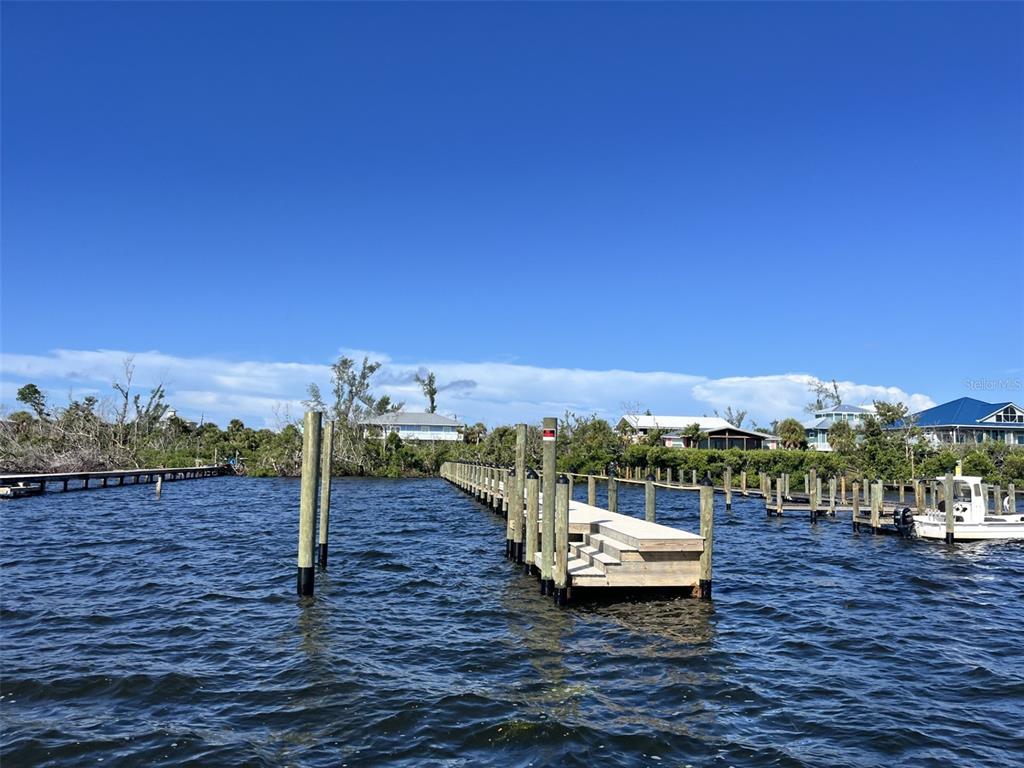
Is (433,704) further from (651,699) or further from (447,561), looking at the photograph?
(447,561)

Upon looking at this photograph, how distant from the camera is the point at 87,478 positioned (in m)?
43.0

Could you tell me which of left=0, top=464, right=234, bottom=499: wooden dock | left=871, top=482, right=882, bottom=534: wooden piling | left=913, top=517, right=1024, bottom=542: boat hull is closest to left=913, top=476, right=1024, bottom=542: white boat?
left=913, top=517, right=1024, bottom=542: boat hull

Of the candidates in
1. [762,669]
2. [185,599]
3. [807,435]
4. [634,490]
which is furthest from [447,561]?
[807,435]

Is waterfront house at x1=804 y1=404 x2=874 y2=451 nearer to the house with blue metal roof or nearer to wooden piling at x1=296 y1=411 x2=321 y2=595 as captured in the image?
the house with blue metal roof

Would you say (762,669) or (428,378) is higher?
(428,378)

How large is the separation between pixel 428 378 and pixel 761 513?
297 feet

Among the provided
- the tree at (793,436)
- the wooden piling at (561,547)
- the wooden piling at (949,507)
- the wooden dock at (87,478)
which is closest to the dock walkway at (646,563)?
the wooden piling at (561,547)

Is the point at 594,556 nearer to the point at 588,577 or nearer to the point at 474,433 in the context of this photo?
the point at 588,577

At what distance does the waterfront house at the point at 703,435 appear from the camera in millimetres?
76062

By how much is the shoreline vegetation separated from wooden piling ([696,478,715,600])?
33.7m

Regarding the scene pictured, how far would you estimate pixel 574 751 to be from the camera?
7.47m

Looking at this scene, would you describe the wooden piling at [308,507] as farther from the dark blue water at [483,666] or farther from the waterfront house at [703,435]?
the waterfront house at [703,435]

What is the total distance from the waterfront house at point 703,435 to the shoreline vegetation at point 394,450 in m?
2.53

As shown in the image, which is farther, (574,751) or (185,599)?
(185,599)
